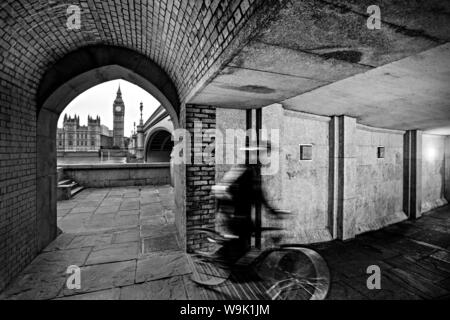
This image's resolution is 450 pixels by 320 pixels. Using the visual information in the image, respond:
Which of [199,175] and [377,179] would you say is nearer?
[199,175]

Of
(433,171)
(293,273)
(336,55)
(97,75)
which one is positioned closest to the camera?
(336,55)

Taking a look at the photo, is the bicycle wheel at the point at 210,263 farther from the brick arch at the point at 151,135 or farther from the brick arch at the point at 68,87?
the brick arch at the point at 151,135

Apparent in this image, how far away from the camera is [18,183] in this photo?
3.56 meters

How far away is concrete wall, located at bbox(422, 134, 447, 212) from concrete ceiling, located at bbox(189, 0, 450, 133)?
21.1ft

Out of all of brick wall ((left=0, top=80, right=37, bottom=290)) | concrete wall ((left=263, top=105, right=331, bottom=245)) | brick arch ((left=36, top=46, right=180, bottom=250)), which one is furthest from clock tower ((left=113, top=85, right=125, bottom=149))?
concrete wall ((left=263, top=105, right=331, bottom=245))

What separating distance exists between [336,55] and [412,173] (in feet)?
30.3

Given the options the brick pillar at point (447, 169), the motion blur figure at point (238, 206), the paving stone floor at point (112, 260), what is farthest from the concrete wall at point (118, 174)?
the brick pillar at point (447, 169)

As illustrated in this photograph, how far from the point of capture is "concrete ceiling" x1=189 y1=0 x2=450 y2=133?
1523 millimetres

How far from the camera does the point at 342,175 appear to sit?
5984mm

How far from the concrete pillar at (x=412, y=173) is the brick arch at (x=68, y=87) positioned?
932 cm

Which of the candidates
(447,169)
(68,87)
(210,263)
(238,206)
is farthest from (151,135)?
(447,169)

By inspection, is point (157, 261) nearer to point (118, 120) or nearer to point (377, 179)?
point (377, 179)

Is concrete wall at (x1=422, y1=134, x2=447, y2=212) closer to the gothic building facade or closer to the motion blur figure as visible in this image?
the motion blur figure
